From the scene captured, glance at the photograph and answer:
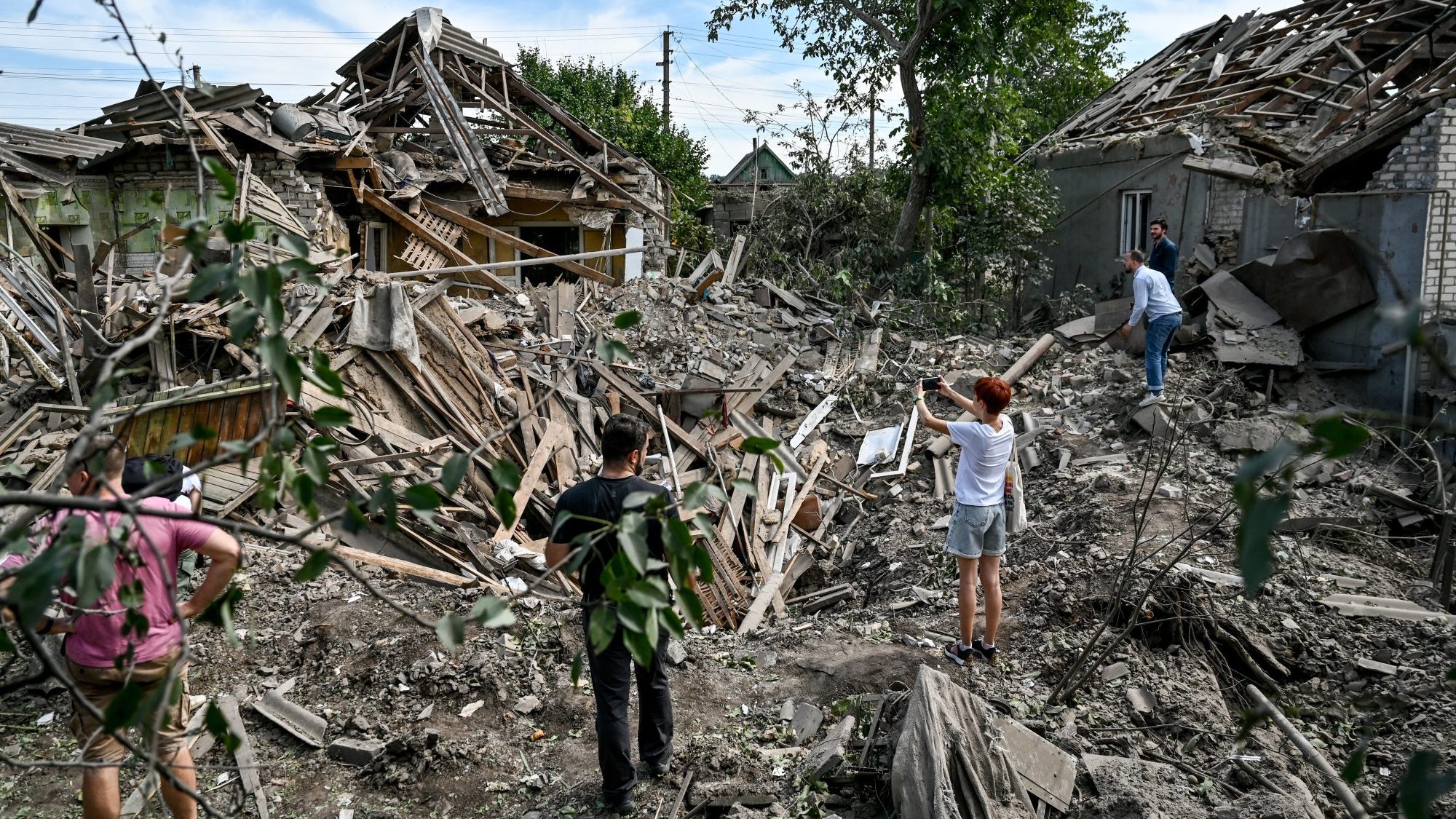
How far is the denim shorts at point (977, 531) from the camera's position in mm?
5105

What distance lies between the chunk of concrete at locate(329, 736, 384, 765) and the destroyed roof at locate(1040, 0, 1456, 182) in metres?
9.79

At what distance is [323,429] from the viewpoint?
7152 mm

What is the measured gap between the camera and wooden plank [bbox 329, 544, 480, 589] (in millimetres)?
6348

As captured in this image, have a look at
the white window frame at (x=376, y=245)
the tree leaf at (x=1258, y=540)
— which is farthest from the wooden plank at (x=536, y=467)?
the white window frame at (x=376, y=245)

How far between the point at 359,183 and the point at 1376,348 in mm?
12890

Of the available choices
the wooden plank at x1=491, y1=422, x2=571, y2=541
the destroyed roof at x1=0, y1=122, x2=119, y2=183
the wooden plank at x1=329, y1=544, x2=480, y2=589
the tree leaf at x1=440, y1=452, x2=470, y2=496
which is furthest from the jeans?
the destroyed roof at x1=0, y1=122, x2=119, y2=183

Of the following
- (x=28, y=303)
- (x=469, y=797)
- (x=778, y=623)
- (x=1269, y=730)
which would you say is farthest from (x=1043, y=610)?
(x=28, y=303)

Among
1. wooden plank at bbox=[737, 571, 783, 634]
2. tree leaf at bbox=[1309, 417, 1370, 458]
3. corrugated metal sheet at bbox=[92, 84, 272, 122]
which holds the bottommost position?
wooden plank at bbox=[737, 571, 783, 634]

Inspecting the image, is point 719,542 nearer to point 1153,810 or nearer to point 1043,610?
point 1043,610

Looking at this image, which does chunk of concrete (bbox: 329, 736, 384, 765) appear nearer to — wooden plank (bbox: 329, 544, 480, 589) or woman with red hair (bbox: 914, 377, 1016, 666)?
wooden plank (bbox: 329, 544, 480, 589)

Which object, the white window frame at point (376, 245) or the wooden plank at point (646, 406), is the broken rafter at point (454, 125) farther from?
the wooden plank at point (646, 406)

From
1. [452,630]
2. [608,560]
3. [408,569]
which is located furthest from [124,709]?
[408,569]

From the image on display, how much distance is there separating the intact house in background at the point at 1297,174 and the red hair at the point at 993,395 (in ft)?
12.0

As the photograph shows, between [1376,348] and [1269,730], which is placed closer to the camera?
[1269,730]
